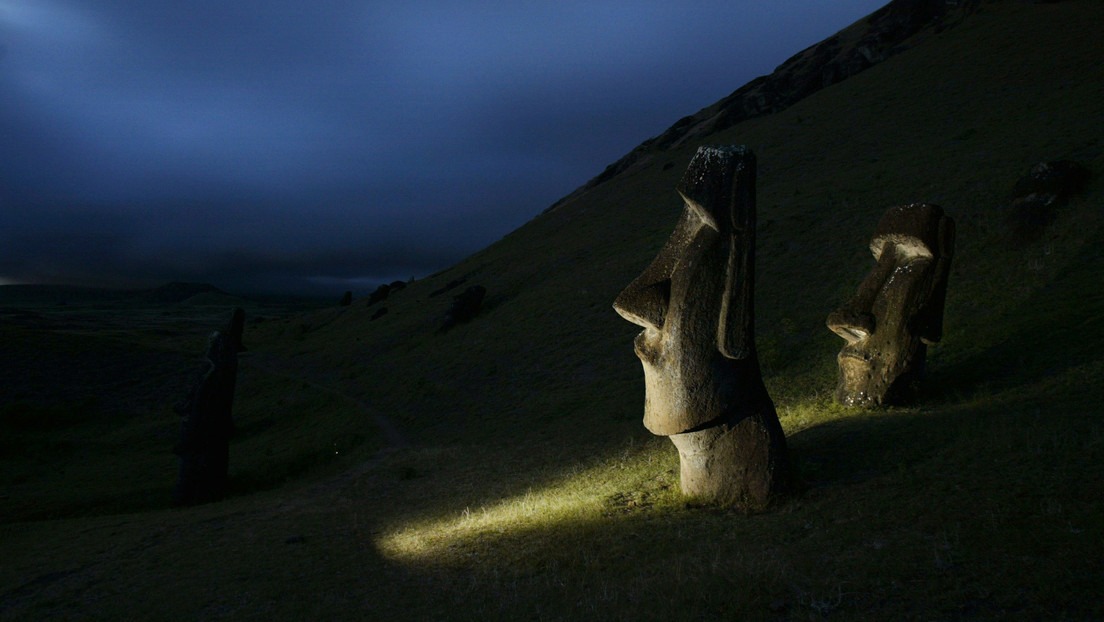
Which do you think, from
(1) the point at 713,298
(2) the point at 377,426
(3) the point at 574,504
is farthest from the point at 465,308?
(1) the point at 713,298

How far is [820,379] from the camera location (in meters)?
14.7

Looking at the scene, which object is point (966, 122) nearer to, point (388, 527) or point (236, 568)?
point (388, 527)

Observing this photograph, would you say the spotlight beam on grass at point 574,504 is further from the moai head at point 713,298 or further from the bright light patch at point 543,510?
the moai head at point 713,298

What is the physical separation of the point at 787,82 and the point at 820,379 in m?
68.3

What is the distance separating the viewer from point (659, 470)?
11.0 metres

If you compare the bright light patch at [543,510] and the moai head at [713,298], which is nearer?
the moai head at [713,298]

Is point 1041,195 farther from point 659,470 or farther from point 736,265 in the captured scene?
point 736,265

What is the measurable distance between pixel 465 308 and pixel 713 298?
106 feet

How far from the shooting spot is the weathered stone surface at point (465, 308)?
126 feet

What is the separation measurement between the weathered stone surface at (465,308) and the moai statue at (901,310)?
29.0 m

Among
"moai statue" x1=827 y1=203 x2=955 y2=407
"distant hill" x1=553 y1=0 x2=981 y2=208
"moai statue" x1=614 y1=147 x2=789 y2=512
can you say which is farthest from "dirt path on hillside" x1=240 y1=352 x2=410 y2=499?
"distant hill" x1=553 y1=0 x2=981 y2=208

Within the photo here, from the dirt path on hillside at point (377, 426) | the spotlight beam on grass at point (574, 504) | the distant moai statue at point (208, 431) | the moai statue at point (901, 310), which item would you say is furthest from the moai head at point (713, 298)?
the distant moai statue at point (208, 431)

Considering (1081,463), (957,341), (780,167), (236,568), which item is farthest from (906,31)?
(236,568)

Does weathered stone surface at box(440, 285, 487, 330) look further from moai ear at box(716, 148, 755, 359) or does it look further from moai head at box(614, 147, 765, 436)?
moai ear at box(716, 148, 755, 359)
